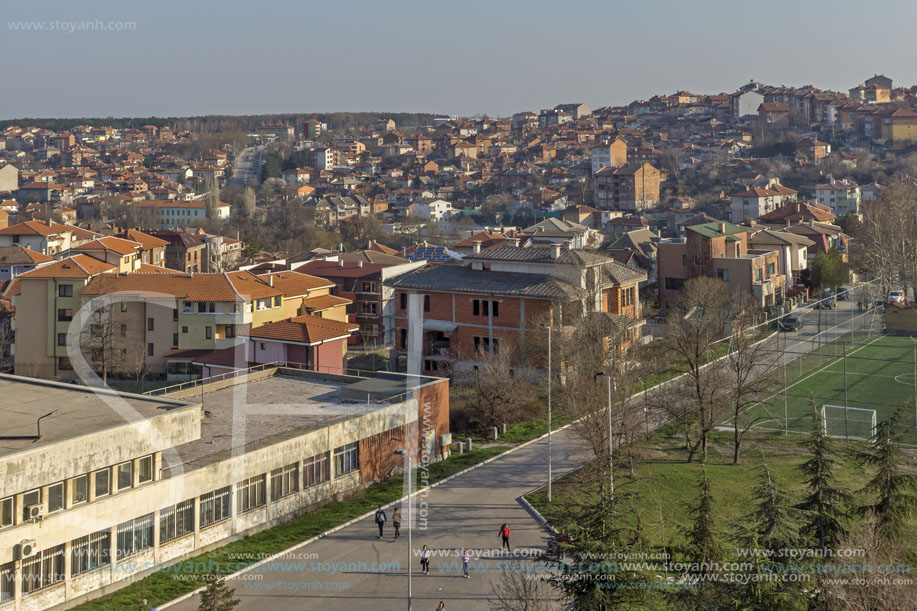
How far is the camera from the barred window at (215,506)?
16.5 meters

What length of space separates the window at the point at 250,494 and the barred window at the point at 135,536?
76.5 inches

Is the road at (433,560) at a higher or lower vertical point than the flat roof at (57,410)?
lower

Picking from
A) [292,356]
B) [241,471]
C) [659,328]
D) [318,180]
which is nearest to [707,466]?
[241,471]

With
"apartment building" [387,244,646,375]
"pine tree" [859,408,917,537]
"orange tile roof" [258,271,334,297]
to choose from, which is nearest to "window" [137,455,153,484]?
"pine tree" [859,408,917,537]

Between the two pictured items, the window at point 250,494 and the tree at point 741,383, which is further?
the tree at point 741,383

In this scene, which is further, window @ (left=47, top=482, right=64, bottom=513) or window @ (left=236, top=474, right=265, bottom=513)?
window @ (left=236, top=474, right=265, bottom=513)

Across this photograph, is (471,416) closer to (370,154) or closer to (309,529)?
(309,529)

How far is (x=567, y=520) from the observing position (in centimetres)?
1529

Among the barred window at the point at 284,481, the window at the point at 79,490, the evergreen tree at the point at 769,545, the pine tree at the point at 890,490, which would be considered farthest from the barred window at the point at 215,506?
the pine tree at the point at 890,490

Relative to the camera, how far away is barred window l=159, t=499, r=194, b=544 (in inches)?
620

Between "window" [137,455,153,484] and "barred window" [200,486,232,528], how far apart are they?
1.19 metres

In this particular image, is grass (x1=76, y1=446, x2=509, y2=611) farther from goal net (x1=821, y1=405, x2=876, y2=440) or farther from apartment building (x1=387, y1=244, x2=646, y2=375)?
goal net (x1=821, y1=405, x2=876, y2=440)

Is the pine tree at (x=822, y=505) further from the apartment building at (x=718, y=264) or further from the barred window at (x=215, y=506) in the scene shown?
the apartment building at (x=718, y=264)

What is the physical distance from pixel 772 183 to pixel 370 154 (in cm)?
7269
